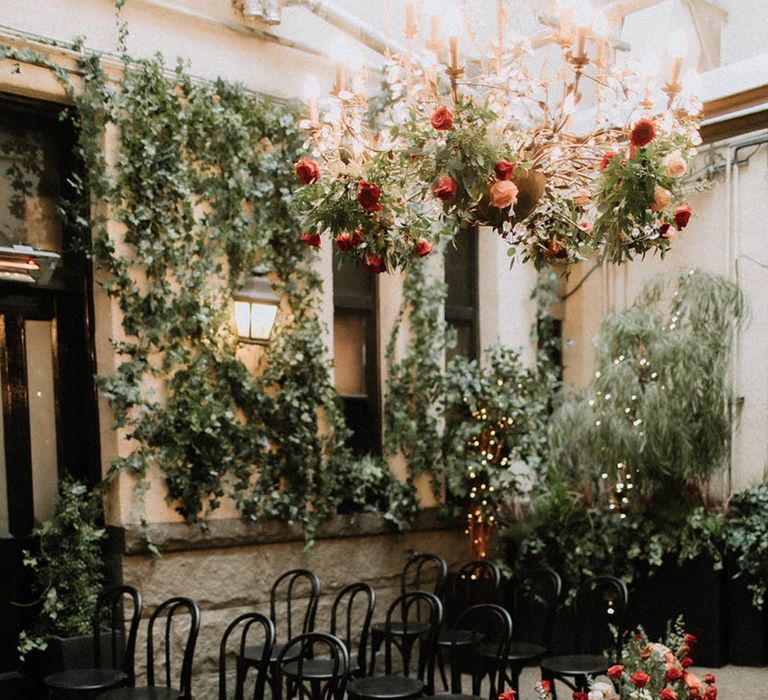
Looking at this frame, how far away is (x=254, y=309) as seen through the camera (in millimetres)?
5465

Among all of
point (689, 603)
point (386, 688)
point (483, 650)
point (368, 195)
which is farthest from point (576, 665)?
point (368, 195)

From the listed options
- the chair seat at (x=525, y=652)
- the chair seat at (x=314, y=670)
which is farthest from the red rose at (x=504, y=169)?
the chair seat at (x=525, y=652)

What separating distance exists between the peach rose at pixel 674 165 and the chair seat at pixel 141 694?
278cm

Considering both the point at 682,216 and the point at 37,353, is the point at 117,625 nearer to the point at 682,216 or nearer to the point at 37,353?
the point at 37,353

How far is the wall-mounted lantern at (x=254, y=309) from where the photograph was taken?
5.46m

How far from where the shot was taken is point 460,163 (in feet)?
9.74

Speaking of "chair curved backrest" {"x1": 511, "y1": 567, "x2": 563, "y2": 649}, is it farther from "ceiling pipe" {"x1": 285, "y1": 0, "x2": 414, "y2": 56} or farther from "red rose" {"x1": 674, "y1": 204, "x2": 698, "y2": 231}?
"red rose" {"x1": 674, "y1": 204, "x2": 698, "y2": 231}

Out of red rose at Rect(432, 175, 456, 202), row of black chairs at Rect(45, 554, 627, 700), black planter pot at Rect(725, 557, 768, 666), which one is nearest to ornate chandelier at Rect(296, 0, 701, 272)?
red rose at Rect(432, 175, 456, 202)

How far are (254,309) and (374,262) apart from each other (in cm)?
209

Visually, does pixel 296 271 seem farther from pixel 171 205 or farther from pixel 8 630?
pixel 8 630

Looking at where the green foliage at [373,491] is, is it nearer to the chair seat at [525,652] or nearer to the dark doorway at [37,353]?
the chair seat at [525,652]

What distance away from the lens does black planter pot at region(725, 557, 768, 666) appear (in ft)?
20.4

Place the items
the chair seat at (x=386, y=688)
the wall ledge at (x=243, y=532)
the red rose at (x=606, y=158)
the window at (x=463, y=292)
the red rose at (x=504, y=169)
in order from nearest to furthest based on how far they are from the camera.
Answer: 1. the red rose at (x=504, y=169)
2. the red rose at (x=606, y=158)
3. the chair seat at (x=386, y=688)
4. the wall ledge at (x=243, y=532)
5. the window at (x=463, y=292)

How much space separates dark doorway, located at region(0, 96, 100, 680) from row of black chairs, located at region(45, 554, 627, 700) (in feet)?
1.91
